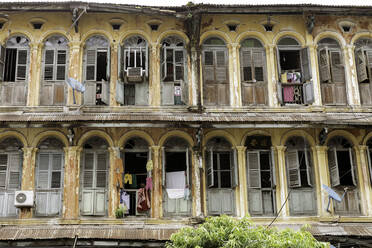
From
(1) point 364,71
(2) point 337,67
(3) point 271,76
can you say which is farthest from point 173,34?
(1) point 364,71

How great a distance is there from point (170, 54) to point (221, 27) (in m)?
1.52

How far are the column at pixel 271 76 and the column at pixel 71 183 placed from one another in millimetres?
4919

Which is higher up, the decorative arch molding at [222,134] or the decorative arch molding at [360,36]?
the decorative arch molding at [360,36]

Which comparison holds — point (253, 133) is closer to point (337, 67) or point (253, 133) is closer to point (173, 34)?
point (337, 67)

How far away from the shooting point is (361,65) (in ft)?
40.2

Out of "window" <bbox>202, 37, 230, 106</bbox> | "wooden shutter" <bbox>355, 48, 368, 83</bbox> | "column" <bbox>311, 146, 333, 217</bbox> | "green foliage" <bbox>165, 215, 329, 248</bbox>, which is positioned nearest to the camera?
"green foliage" <bbox>165, 215, 329, 248</bbox>

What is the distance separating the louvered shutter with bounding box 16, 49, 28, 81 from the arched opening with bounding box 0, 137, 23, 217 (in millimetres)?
1596

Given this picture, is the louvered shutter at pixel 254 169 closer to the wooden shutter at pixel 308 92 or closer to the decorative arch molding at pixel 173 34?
the wooden shutter at pixel 308 92

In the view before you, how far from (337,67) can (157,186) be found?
559 centimetres

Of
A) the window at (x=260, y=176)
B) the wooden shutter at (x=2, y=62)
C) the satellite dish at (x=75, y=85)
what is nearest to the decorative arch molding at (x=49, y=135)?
the satellite dish at (x=75, y=85)

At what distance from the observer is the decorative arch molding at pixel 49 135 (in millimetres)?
11461

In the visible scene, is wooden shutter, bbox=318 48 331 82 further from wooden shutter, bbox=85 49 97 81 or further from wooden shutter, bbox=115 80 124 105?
wooden shutter, bbox=85 49 97 81

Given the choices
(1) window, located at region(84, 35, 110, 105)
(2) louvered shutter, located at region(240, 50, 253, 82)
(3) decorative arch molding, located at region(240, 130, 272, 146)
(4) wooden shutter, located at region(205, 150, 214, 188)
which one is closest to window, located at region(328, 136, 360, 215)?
(3) decorative arch molding, located at region(240, 130, 272, 146)

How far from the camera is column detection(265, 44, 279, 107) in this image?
12.0 metres
